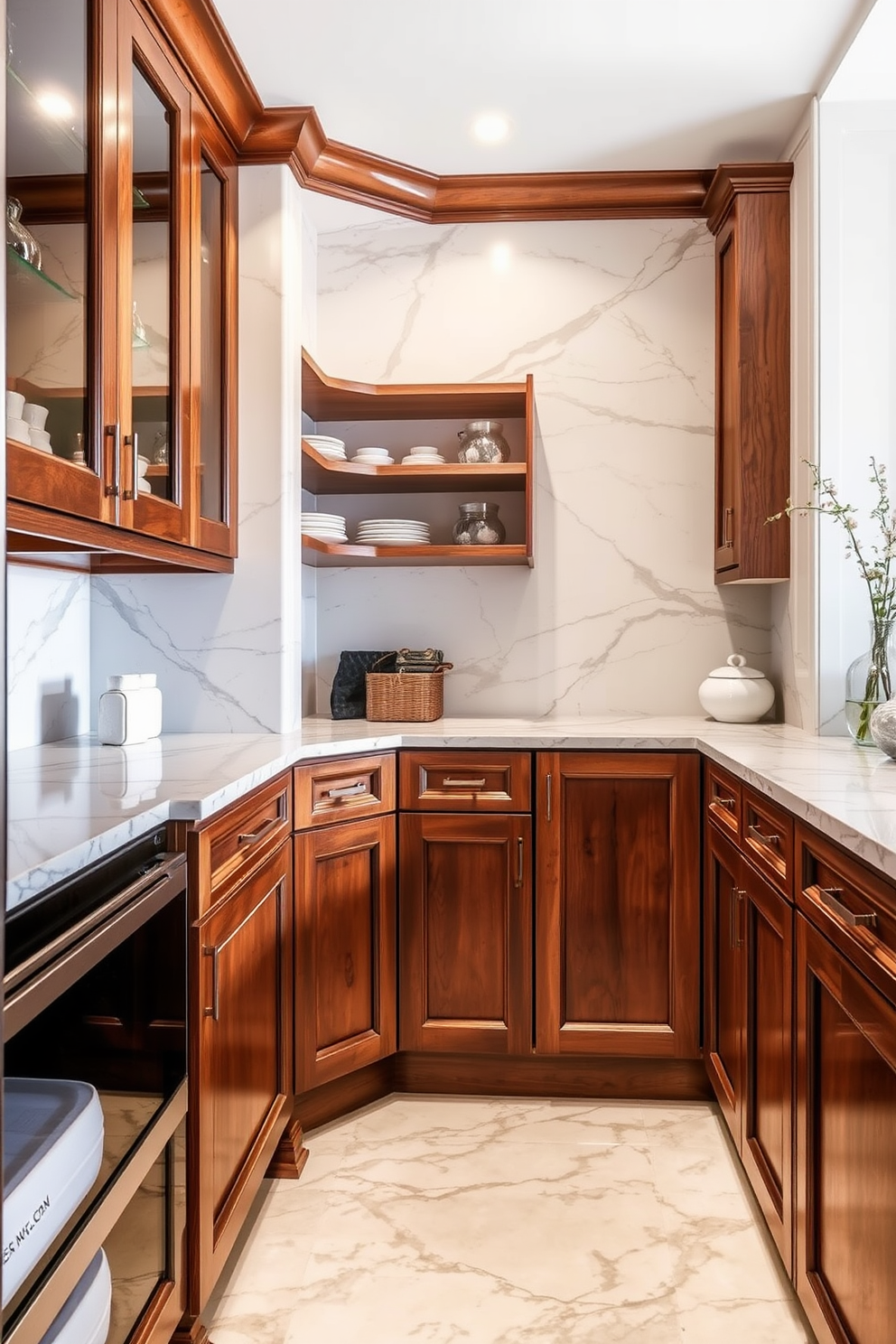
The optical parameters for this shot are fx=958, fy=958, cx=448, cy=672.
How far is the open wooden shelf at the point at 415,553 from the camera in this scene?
9.02ft

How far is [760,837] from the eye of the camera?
186 centimetres

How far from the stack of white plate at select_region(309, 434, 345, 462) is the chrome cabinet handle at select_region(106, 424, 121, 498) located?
1001 mm

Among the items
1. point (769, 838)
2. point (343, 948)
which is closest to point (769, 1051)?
point (769, 838)

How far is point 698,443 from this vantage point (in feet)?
10.1

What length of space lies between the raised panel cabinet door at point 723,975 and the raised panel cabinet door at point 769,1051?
0.07m

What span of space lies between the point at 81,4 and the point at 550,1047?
8.07ft

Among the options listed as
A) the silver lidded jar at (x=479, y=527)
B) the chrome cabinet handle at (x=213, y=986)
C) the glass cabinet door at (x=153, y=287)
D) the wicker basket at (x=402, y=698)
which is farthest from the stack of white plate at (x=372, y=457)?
the chrome cabinet handle at (x=213, y=986)

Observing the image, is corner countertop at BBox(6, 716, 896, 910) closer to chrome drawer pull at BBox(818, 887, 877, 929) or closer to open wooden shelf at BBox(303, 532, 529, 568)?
chrome drawer pull at BBox(818, 887, 877, 929)

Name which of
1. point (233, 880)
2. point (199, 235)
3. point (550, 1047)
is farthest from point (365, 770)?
point (199, 235)

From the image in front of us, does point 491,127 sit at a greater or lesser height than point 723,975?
greater

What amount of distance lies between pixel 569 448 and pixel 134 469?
162 cm

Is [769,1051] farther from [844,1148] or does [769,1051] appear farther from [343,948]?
[343,948]

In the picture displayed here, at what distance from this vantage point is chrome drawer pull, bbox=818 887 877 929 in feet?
4.10

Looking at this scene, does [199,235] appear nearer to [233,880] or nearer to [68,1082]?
[233,880]
